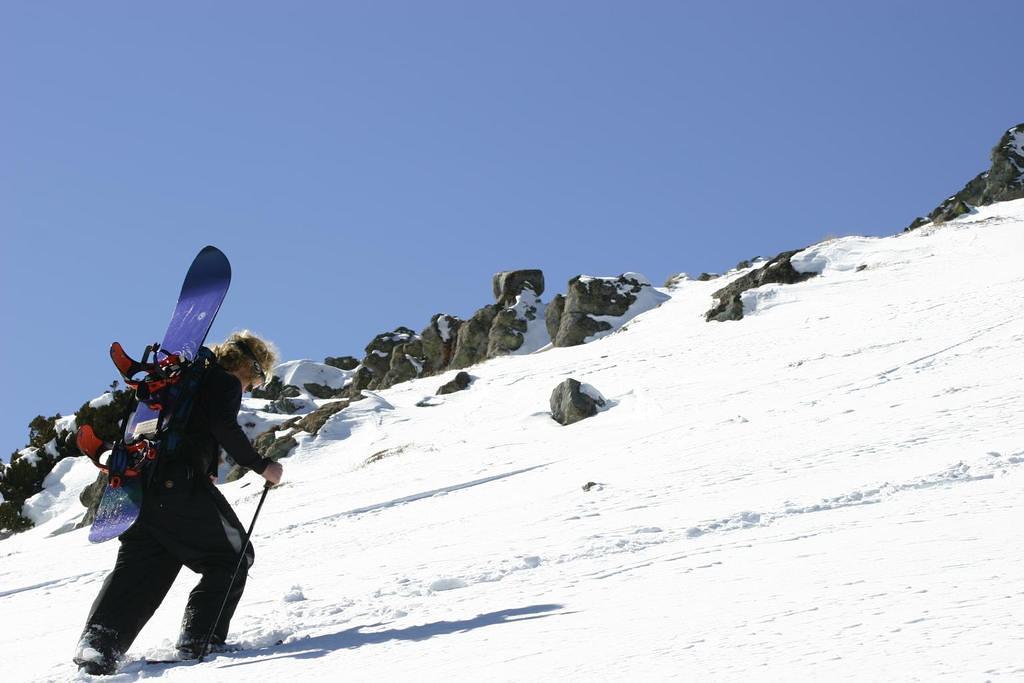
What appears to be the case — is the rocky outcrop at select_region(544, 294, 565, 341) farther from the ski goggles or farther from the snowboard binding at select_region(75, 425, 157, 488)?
the snowboard binding at select_region(75, 425, 157, 488)

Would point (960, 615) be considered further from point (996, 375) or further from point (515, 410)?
point (515, 410)

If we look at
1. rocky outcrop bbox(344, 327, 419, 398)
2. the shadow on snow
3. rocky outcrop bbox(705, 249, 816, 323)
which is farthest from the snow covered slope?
rocky outcrop bbox(344, 327, 419, 398)

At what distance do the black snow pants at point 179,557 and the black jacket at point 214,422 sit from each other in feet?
0.38

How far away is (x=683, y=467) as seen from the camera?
9.87 m

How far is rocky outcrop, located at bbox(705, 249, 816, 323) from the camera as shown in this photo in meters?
28.5

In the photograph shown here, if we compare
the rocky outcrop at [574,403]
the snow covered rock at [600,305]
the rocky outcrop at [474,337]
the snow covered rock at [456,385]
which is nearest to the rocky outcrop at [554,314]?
the snow covered rock at [600,305]

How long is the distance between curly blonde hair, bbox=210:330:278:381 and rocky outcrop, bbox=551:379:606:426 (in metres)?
13.4

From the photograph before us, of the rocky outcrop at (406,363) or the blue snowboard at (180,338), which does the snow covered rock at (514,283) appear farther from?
the blue snowboard at (180,338)

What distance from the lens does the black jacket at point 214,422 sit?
498 centimetres

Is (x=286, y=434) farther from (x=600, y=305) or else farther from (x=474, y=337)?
(x=474, y=337)

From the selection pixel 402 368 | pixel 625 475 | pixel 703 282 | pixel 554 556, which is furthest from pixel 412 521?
pixel 402 368

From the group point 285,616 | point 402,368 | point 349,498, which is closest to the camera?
point 285,616

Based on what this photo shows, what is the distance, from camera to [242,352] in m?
5.33

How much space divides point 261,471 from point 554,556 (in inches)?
80.1
